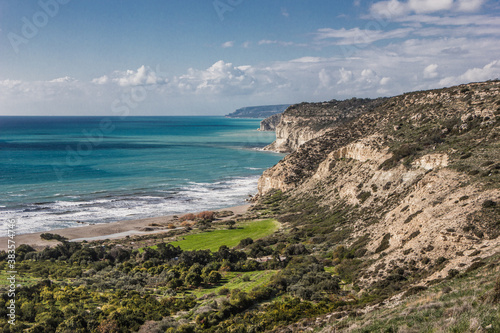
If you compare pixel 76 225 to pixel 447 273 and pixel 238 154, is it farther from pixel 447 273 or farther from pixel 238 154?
pixel 238 154

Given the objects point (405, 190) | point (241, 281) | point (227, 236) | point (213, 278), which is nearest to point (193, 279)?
point (213, 278)

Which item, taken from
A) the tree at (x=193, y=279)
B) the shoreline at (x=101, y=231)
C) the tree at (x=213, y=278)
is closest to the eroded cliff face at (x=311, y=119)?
the shoreline at (x=101, y=231)

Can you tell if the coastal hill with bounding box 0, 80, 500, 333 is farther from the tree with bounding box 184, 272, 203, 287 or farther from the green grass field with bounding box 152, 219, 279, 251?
the green grass field with bounding box 152, 219, 279, 251

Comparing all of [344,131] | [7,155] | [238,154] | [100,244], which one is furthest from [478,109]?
[7,155]

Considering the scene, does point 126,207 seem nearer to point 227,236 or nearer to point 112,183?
point 112,183

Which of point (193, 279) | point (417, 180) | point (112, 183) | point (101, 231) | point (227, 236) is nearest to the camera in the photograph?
point (193, 279)
